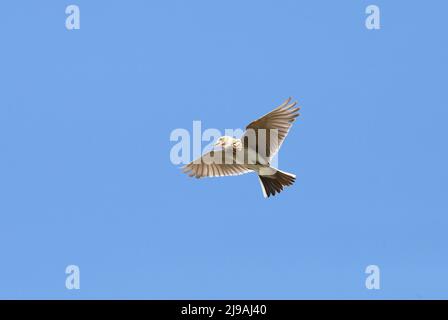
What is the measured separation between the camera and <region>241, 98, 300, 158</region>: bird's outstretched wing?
19.0 m

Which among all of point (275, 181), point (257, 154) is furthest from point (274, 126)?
point (275, 181)

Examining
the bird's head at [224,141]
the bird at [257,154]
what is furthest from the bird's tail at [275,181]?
the bird's head at [224,141]

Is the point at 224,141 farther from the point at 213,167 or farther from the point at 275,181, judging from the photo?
the point at 275,181

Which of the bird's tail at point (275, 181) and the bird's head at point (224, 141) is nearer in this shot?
the bird's head at point (224, 141)

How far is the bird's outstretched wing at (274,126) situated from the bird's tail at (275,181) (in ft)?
1.88

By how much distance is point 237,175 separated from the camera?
20266 mm

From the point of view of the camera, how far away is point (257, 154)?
64.4 ft

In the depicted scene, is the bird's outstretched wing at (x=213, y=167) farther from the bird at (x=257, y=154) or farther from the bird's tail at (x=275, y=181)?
the bird's tail at (x=275, y=181)

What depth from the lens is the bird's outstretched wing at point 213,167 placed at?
1970 centimetres
